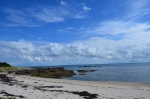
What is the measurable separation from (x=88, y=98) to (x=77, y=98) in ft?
4.17

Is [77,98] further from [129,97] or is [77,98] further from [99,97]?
[129,97]

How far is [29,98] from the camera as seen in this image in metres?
19.0

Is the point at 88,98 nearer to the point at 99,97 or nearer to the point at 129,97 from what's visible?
the point at 99,97

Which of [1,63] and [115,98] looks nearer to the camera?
[115,98]

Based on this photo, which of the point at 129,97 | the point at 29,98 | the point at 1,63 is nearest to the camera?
the point at 29,98

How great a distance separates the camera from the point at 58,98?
19.4 metres

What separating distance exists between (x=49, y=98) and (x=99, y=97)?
5072 mm

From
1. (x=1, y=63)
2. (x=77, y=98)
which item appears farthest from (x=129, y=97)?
(x=1, y=63)

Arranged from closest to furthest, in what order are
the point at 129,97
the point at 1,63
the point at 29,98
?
the point at 29,98, the point at 129,97, the point at 1,63

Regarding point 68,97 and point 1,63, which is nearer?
point 68,97

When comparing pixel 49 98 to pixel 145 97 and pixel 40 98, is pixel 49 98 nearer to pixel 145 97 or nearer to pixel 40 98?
pixel 40 98

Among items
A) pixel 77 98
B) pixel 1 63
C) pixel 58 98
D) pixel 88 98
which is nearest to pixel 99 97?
pixel 88 98

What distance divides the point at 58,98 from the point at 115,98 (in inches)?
216

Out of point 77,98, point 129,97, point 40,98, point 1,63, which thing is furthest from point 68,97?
point 1,63
